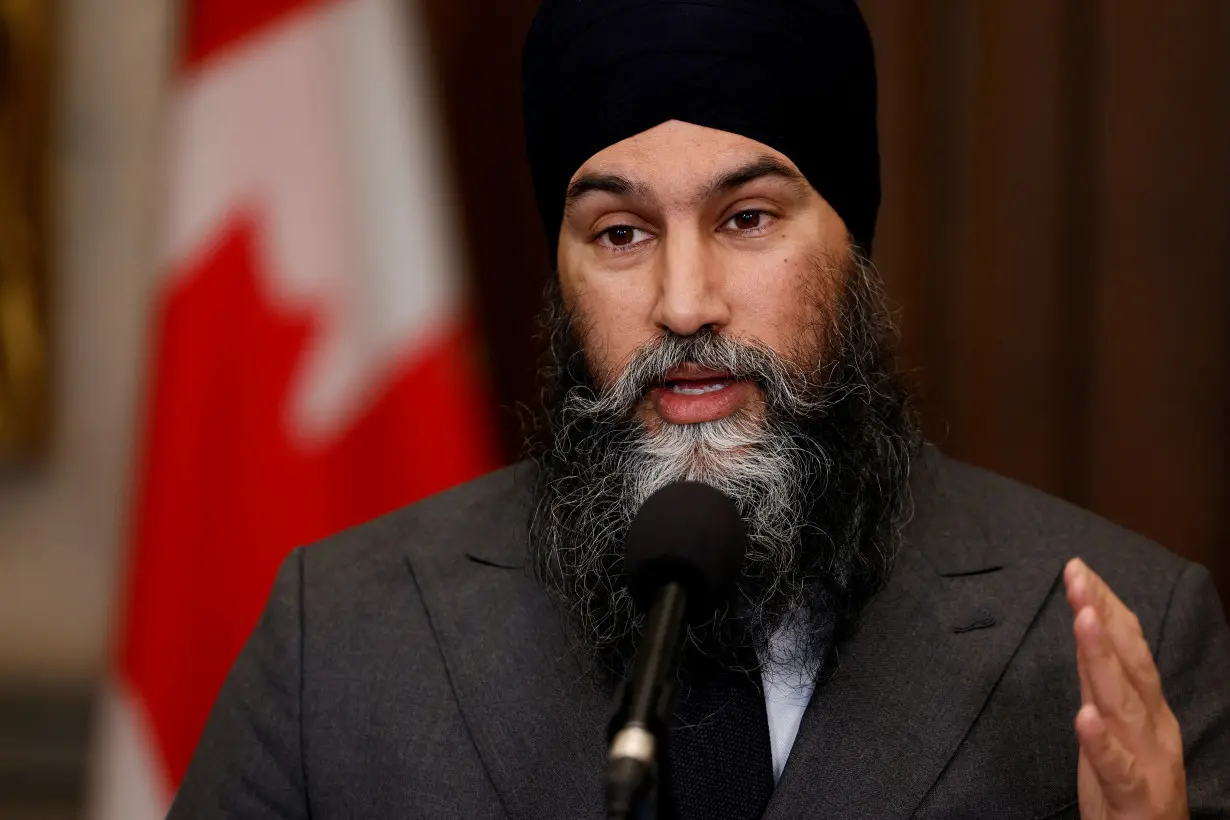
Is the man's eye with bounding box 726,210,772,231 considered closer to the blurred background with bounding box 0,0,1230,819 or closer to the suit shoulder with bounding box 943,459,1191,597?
the suit shoulder with bounding box 943,459,1191,597

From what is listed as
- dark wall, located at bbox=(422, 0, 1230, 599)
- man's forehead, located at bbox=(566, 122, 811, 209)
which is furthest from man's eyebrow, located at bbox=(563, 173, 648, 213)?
dark wall, located at bbox=(422, 0, 1230, 599)

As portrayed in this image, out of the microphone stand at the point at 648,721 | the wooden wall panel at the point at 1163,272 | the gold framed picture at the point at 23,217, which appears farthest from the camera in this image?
the gold framed picture at the point at 23,217

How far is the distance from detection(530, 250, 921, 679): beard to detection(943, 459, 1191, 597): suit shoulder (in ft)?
0.42

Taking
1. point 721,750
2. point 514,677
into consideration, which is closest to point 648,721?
point 721,750

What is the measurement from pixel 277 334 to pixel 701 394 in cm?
106

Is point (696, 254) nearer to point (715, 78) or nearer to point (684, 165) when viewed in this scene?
point (684, 165)

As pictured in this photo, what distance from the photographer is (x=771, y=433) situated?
151cm

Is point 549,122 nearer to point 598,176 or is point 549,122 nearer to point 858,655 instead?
point 598,176

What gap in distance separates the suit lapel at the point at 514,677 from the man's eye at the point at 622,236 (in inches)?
16.8

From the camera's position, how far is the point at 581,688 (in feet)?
5.08

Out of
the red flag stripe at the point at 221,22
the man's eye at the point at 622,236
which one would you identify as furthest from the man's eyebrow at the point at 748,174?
the red flag stripe at the point at 221,22

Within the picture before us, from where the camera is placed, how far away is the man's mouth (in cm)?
150

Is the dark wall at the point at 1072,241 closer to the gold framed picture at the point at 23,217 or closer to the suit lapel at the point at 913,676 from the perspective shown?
the suit lapel at the point at 913,676

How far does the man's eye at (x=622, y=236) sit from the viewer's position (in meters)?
1.59
